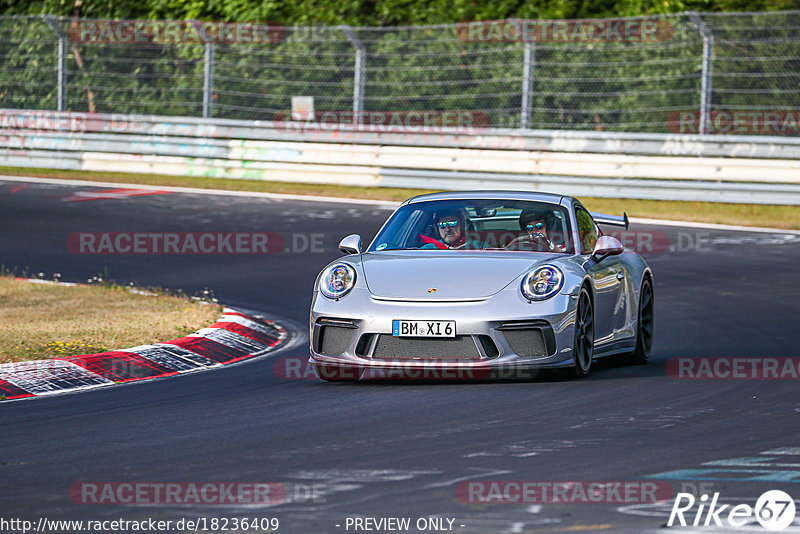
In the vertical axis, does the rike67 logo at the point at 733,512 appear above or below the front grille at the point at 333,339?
below

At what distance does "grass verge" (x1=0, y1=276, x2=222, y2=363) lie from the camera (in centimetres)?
941

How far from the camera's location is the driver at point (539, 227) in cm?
903

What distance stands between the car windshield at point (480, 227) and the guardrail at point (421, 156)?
34.1ft

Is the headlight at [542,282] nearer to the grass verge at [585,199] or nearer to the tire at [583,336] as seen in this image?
the tire at [583,336]

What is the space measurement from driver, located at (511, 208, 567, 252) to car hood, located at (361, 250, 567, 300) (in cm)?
30

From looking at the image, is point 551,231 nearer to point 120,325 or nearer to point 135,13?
point 120,325

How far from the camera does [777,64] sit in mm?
19359

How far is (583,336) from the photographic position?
8414 mm

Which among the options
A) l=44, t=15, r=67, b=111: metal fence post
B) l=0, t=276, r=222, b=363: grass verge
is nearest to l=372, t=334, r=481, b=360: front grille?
l=0, t=276, r=222, b=363: grass verge

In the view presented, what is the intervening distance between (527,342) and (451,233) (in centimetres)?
140

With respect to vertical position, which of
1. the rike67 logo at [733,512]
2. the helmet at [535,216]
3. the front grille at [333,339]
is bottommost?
the rike67 logo at [733,512]

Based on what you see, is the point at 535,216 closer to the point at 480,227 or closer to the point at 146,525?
the point at 480,227

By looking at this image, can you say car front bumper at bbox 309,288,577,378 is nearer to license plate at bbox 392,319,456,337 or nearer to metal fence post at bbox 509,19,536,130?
license plate at bbox 392,319,456,337

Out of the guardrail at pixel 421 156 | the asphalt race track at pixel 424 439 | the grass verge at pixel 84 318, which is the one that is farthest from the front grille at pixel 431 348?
the guardrail at pixel 421 156
